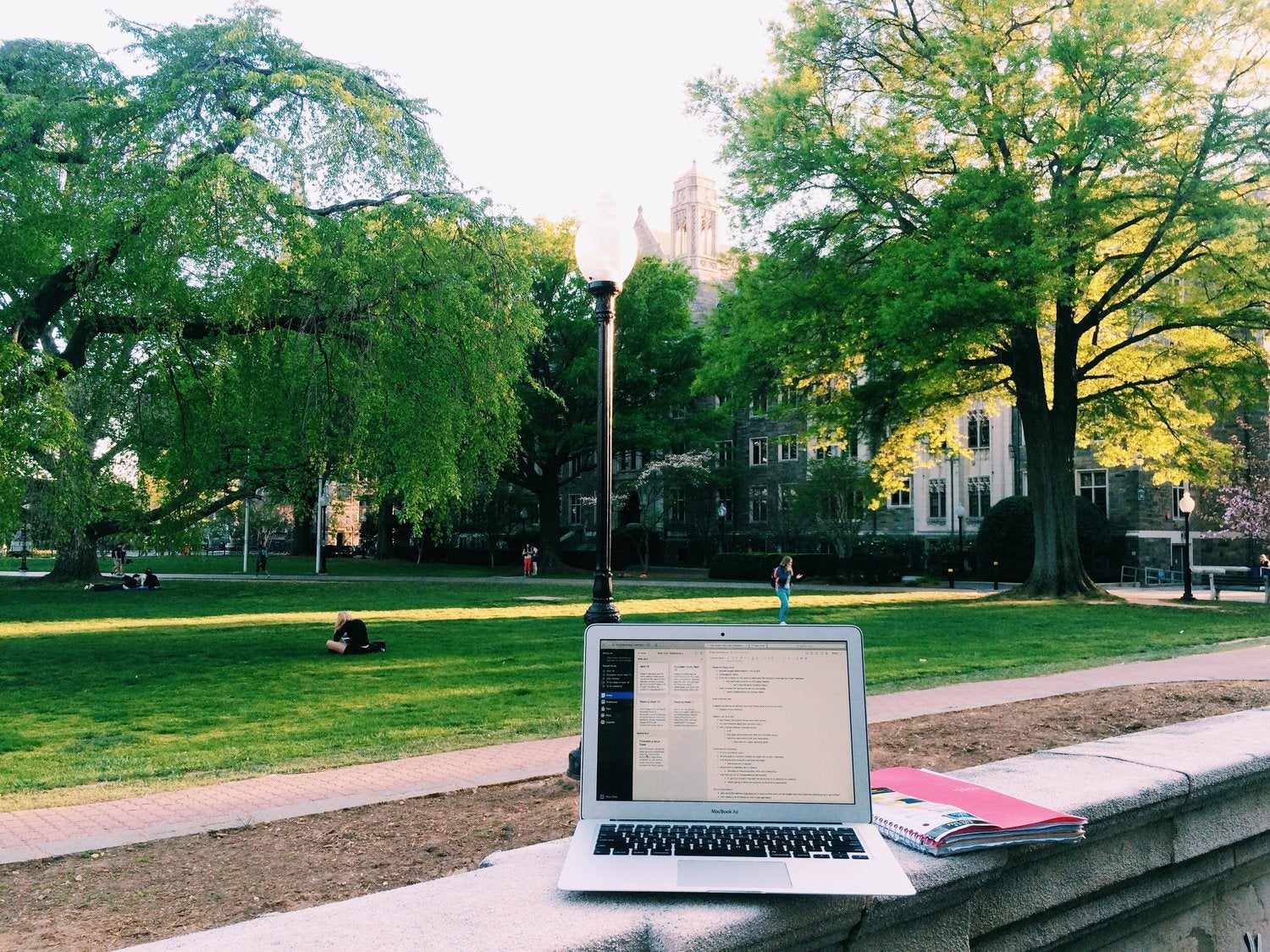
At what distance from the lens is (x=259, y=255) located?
44.0ft

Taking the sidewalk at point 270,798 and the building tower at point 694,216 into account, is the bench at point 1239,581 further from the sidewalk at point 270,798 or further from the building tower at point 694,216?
the building tower at point 694,216

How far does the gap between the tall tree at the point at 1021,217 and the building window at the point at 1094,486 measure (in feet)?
52.7

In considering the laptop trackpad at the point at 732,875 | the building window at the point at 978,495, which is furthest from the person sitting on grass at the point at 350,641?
the building window at the point at 978,495

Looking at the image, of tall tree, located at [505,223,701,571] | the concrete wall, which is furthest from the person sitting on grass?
tall tree, located at [505,223,701,571]

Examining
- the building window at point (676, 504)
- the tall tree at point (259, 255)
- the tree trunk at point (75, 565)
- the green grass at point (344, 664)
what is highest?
the tall tree at point (259, 255)

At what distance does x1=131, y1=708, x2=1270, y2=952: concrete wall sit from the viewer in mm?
2172

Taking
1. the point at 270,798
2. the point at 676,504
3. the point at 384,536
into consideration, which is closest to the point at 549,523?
the point at 676,504

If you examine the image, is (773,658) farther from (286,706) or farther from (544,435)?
(544,435)

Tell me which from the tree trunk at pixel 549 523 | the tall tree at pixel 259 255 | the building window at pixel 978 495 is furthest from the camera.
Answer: the building window at pixel 978 495

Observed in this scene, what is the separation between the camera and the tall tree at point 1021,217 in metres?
22.9

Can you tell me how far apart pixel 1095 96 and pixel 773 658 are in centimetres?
2464

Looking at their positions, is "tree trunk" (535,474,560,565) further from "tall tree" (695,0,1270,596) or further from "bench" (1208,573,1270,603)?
"bench" (1208,573,1270,603)

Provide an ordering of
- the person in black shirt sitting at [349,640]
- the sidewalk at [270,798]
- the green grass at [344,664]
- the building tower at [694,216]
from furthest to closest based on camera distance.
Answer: the building tower at [694,216] < the person in black shirt sitting at [349,640] < the green grass at [344,664] < the sidewalk at [270,798]

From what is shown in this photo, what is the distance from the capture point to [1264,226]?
2256 cm
